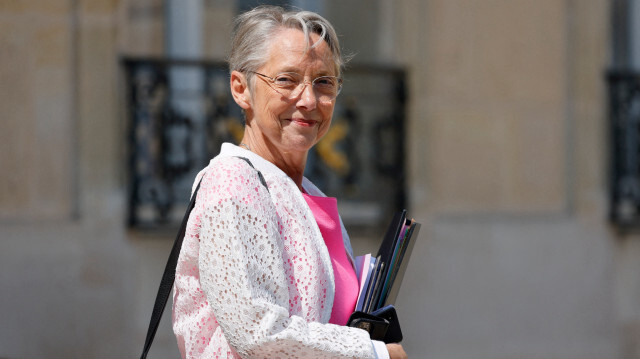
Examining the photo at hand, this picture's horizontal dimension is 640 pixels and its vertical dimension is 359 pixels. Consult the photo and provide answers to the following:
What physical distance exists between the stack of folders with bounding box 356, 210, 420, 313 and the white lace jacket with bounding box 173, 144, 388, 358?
0.13 m

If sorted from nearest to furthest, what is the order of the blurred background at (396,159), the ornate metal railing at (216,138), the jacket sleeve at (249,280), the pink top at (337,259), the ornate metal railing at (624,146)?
the jacket sleeve at (249,280), the pink top at (337,259), the blurred background at (396,159), the ornate metal railing at (216,138), the ornate metal railing at (624,146)

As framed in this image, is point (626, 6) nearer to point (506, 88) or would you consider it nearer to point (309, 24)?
point (506, 88)

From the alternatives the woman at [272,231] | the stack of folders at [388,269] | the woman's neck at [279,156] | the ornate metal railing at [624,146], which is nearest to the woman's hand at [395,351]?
the woman at [272,231]

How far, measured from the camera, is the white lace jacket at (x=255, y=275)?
5.40ft

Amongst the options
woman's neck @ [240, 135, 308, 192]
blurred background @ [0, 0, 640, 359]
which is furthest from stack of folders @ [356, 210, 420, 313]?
blurred background @ [0, 0, 640, 359]

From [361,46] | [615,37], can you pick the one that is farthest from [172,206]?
[615,37]

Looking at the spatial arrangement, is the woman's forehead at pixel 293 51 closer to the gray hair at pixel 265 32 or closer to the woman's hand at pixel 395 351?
the gray hair at pixel 265 32

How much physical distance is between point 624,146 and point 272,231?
554cm

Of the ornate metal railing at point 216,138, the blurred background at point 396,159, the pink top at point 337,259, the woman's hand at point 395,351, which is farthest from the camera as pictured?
the ornate metal railing at point 216,138

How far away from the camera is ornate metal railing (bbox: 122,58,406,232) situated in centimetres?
540

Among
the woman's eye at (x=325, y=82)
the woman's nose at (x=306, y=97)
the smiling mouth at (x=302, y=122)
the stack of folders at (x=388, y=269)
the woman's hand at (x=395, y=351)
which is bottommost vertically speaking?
the woman's hand at (x=395, y=351)

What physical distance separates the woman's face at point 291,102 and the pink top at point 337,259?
0.13 metres

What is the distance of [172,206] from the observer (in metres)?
5.43

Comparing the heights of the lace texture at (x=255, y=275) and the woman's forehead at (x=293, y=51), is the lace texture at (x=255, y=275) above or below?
below
